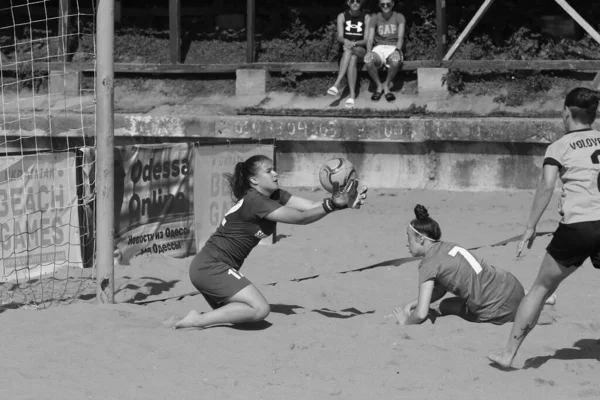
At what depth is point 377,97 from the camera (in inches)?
554

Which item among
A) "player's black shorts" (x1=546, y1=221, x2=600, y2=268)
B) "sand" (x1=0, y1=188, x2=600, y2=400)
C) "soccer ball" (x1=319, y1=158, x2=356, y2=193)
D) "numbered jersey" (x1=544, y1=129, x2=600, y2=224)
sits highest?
"numbered jersey" (x1=544, y1=129, x2=600, y2=224)

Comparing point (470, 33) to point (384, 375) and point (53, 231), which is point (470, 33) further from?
point (384, 375)

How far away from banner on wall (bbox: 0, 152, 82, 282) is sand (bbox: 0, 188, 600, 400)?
661 mm

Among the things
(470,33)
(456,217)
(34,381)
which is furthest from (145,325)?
(470,33)

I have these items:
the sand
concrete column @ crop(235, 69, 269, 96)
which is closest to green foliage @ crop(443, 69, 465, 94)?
concrete column @ crop(235, 69, 269, 96)

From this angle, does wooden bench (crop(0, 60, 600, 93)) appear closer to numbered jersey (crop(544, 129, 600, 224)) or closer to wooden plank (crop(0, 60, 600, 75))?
wooden plank (crop(0, 60, 600, 75))

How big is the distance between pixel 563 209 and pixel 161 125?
9.92m

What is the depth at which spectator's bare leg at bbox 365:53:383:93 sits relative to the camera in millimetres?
13891

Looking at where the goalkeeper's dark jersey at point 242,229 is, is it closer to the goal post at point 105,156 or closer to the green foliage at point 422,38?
the goal post at point 105,156

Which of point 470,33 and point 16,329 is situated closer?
point 16,329

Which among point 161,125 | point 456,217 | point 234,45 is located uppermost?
point 234,45

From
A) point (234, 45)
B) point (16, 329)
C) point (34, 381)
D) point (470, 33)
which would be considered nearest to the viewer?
point (34, 381)

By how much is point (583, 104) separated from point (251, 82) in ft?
33.7

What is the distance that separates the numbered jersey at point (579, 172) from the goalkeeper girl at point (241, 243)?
1513 millimetres
